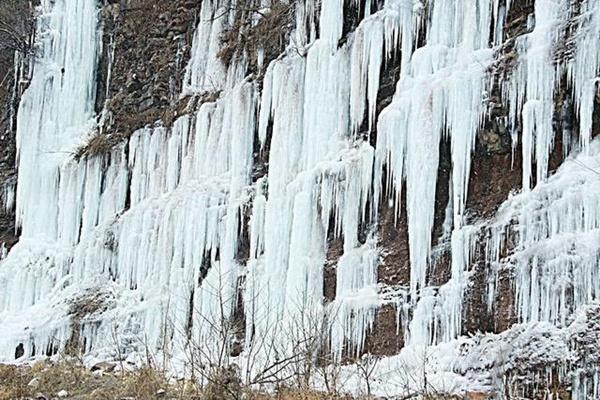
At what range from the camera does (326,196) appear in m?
15.0

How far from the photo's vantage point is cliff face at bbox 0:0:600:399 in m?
12.1

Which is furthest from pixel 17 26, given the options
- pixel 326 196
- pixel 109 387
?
pixel 109 387

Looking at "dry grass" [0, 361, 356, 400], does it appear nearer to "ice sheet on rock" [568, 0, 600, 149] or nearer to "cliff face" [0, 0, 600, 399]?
"cliff face" [0, 0, 600, 399]

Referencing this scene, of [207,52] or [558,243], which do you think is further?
[207,52]

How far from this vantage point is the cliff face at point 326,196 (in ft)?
39.8

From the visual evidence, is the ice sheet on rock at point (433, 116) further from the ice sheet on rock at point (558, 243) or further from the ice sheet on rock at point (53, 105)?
the ice sheet on rock at point (53, 105)

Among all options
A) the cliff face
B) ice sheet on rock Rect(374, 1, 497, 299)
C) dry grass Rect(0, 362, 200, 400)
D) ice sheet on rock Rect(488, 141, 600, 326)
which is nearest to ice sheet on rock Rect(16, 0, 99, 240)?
the cliff face

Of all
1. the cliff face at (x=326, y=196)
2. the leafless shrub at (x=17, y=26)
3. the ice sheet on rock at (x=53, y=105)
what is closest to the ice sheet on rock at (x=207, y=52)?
Result: the cliff face at (x=326, y=196)

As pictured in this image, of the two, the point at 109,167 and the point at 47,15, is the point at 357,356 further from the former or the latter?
the point at 47,15

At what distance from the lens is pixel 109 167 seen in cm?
2145

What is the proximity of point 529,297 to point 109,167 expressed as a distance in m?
11.9

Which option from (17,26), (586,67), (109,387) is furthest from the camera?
(17,26)

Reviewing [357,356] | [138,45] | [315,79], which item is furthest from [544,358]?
[138,45]

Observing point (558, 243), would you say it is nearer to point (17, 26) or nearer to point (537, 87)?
point (537, 87)
